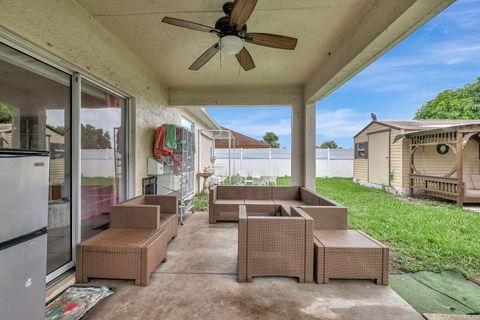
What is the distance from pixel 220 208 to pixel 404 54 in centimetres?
902

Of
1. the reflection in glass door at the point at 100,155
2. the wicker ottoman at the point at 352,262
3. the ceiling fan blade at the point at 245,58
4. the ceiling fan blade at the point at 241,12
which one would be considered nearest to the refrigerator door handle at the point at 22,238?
the reflection in glass door at the point at 100,155

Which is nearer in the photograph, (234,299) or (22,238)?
(22,238)

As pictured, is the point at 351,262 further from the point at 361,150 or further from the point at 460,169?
the point at 361,150

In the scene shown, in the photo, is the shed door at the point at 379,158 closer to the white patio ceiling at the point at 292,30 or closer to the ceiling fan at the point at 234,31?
the white patio ceiling at the point at 292,30

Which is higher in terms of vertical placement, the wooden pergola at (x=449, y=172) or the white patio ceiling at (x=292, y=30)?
the white patio ceiling at (x=292, y=30)

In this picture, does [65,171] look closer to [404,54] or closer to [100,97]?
[100,97]

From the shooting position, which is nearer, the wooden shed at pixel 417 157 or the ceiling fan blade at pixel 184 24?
the ceiling fan blade at pixel 184 24

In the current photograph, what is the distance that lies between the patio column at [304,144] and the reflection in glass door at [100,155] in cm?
357

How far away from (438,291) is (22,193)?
365cm

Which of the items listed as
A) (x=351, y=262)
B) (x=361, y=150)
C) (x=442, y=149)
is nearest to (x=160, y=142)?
(x=351, y=262)

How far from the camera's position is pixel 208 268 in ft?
9.34

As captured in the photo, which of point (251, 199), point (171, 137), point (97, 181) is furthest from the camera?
point (251, 199)

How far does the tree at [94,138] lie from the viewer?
116 inches

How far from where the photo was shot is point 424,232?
169 inches
